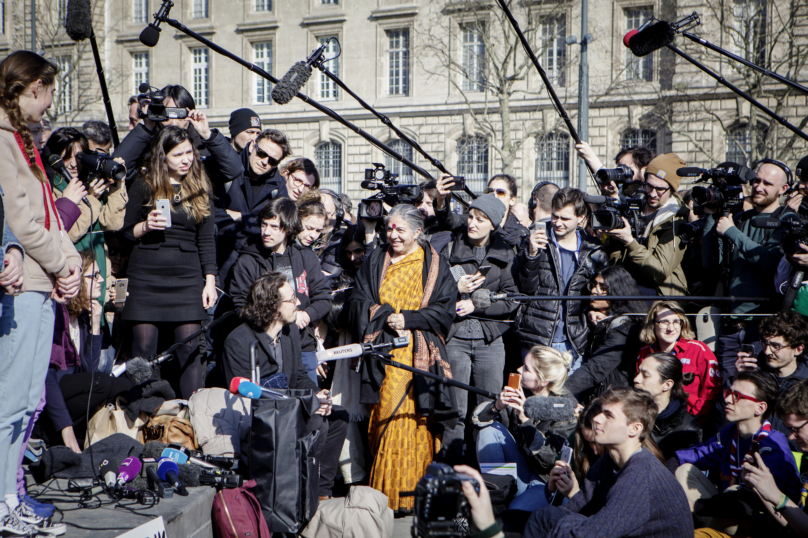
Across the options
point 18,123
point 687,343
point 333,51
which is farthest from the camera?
point 333,51

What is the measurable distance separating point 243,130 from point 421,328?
234 centimetres

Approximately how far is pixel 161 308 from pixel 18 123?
1.77m

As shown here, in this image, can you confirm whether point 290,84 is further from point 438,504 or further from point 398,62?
point 398,62

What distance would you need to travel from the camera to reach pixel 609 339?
4.62m

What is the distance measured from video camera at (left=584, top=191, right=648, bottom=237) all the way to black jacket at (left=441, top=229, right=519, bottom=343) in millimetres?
686

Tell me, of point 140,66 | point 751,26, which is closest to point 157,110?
point 751,26

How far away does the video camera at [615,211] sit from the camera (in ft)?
15.1

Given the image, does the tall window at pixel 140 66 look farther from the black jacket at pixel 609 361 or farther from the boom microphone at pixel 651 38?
the black jacket at pixel 609 361

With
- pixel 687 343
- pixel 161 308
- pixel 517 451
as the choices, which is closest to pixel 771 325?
pixel 687 343

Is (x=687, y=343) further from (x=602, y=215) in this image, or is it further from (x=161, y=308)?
(x=161, y=308)

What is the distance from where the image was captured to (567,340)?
4793 millimetres

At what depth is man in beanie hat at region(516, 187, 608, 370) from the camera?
15.7 feet

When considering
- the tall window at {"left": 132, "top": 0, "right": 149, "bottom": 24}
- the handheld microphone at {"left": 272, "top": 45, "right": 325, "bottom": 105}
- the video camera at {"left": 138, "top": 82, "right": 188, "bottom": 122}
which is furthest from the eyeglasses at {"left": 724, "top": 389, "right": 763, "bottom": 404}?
the tall window at {"left": 132, "top": 0, "right": 149, "bottom": 24}

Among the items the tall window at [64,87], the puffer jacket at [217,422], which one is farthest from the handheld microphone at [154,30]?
the tall window at [64,87]
